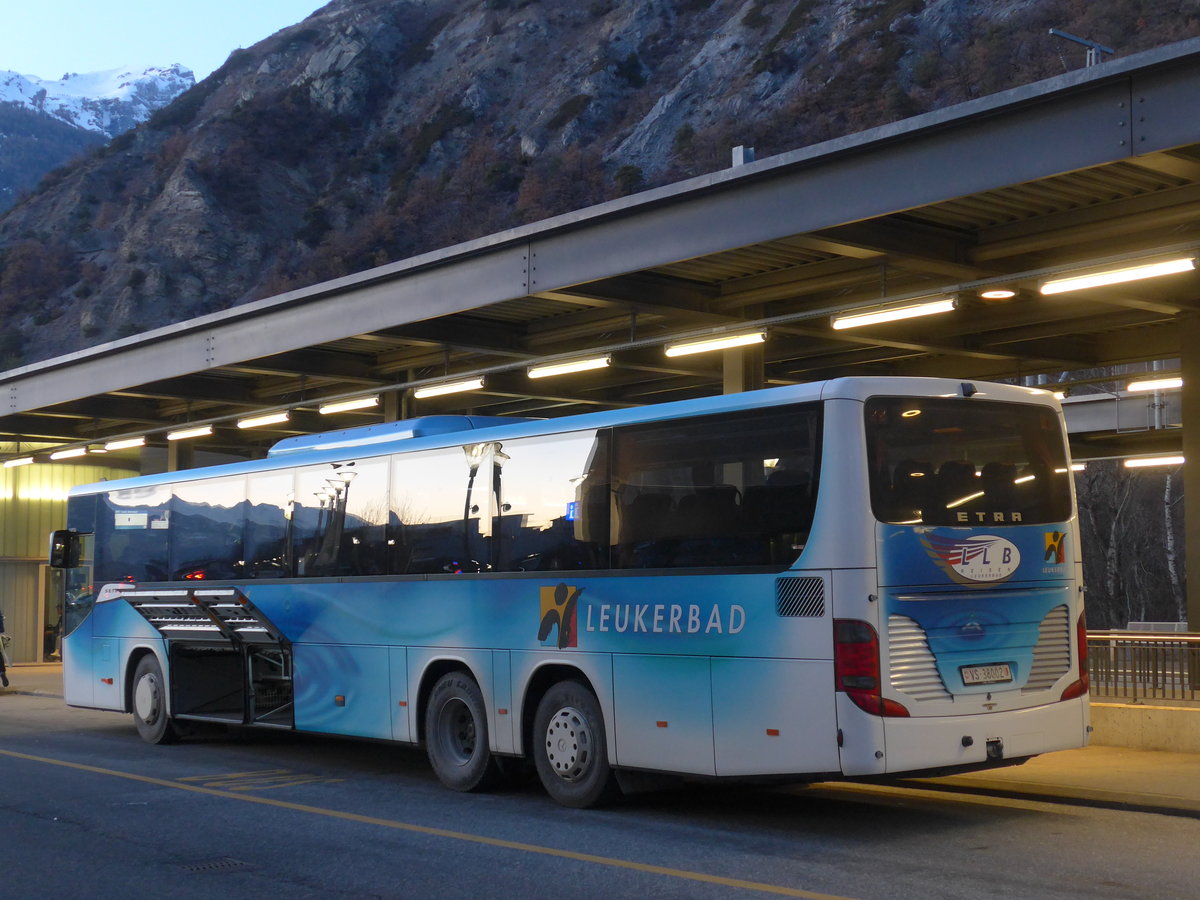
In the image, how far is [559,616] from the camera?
1198 centimetres

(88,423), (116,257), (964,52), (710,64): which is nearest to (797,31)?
(710,64)

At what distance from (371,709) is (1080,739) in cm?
690

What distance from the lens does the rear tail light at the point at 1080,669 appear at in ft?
35.6

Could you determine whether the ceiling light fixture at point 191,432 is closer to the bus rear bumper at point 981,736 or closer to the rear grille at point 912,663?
the rear grille at point 912,663

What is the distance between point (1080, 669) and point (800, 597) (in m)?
2.60

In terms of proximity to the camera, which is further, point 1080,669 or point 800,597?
point 1080,669

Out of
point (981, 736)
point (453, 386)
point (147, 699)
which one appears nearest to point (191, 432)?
point (453, 386)

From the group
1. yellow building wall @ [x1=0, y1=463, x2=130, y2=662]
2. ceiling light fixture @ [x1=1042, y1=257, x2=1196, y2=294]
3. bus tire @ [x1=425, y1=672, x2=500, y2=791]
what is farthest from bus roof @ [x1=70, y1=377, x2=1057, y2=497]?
yellow building wall @ [x1=0, y1=463, x2=130, y2=662]

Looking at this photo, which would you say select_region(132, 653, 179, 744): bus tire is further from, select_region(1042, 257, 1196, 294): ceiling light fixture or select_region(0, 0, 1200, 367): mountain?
select_region(0, 0, 1200, 367): mountain

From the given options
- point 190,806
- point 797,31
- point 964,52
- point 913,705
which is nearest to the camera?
point 913,705

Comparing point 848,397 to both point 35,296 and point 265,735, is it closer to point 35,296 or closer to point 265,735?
point 265,735

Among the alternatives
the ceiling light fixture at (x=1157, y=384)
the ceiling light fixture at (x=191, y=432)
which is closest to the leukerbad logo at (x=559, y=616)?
the ceiling light fixture at (x=1157, y=384)

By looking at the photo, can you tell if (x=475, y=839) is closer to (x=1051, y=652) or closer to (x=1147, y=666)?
(x=1051, y=652)

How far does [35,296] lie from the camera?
93.4m
